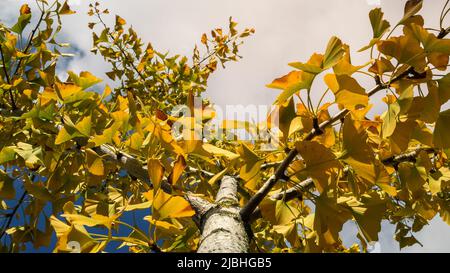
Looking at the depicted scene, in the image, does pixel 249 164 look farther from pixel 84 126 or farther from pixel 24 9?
pixel 24 9

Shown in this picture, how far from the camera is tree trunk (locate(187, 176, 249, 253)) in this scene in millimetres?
643

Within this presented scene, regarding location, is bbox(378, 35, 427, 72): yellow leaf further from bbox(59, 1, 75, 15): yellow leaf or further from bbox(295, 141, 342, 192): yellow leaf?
bbox(59, 1, 75, 15): yellow leaf

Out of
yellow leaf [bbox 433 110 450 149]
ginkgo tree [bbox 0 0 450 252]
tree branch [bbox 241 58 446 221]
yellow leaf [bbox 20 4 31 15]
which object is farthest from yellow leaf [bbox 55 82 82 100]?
yellow leaf [bbox 433 110 450 149]

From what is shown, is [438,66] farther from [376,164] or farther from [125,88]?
[125,88]

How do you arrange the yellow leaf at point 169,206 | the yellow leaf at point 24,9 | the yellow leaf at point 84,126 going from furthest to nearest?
the yellow leaf at point 24,9 → the yellow leaf at point 84,126 → the yellow leaf at point 169,206

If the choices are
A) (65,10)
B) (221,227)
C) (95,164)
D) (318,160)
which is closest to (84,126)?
(95,164)

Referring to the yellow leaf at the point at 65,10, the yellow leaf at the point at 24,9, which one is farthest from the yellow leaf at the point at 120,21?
the yellow leaf at the point at 24,9

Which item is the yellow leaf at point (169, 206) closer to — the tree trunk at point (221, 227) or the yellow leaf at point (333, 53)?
the tree trunk at point (221, 227)

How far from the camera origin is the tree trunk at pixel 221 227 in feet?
2.11

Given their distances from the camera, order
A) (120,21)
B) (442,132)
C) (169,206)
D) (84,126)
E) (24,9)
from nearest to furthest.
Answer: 1. (169,206)
2. (442,132)
3. (84,126)
4. (24,9)
5. (120,21)

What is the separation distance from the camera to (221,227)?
73 centimetres
